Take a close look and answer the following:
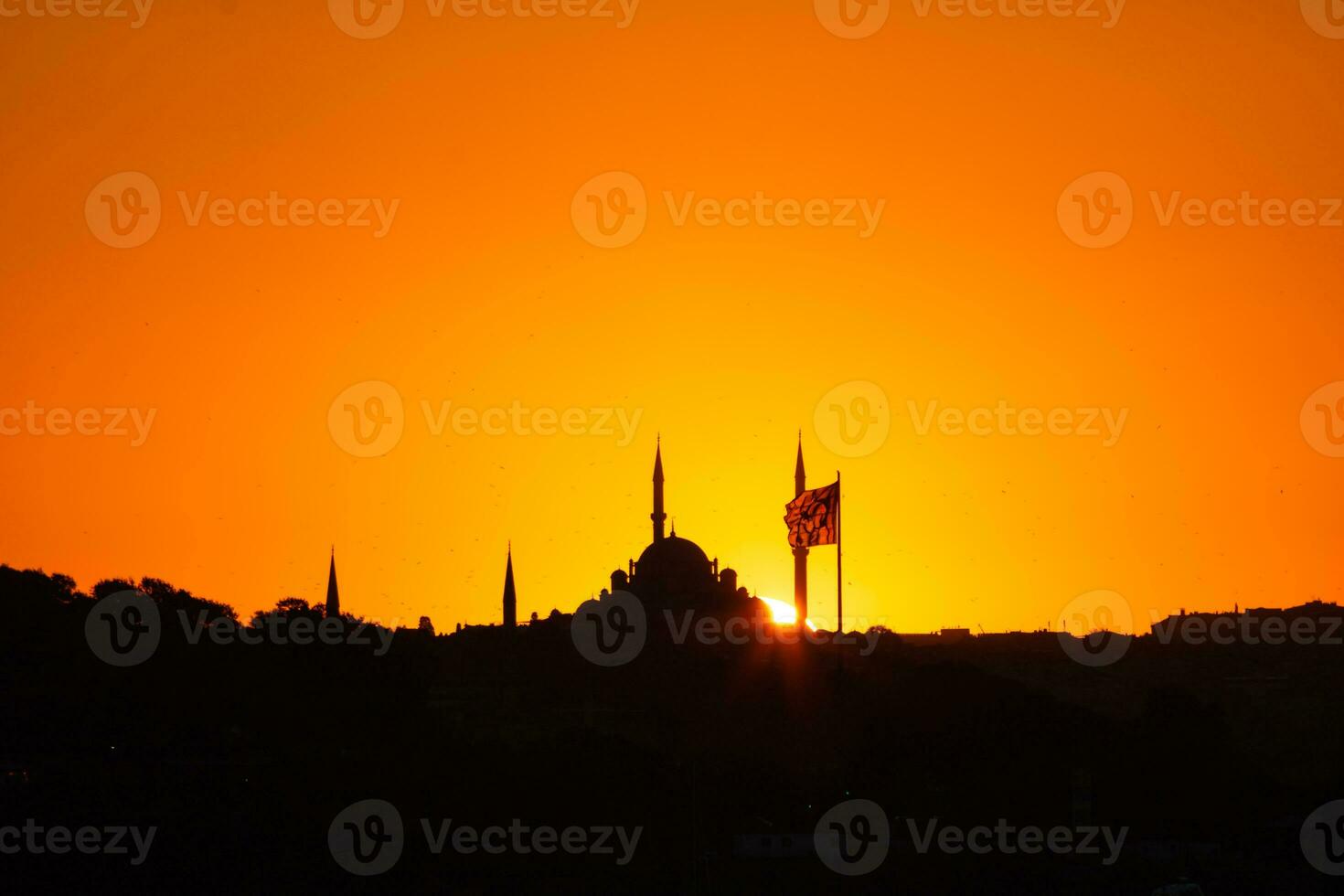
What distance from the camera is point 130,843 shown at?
53219 millimetres

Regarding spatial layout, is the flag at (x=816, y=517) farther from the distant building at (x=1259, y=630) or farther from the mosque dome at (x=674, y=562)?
the distant building at (x=1259, y=630)

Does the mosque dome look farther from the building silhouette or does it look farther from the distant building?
the distant building

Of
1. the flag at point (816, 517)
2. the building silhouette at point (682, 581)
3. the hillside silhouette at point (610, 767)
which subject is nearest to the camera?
the hillside silhouette at point (610, 767)

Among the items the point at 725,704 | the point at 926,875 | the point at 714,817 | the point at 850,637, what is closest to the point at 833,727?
the point at 725,704

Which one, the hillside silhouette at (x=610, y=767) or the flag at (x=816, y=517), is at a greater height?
the flag at (x=816, y=517)

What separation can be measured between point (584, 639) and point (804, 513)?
172ft

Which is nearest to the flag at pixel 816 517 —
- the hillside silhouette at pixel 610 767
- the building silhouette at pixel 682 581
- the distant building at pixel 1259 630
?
the hillside silhouette at pixel 610 767

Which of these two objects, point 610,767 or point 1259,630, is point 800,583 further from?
point 1259,630

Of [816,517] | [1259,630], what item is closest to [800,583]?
[816,517]

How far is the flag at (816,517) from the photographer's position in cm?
7238

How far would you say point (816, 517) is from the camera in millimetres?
74375

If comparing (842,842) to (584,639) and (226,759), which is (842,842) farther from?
(584,639)

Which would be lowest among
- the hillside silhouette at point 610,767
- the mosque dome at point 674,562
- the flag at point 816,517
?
the hillside silhouette at point 610,767

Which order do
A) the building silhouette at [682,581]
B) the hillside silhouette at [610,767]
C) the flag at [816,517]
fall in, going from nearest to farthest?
the hillside silhouette at [610,767], the flag at [816,517], the building silhouette at [682,581]
